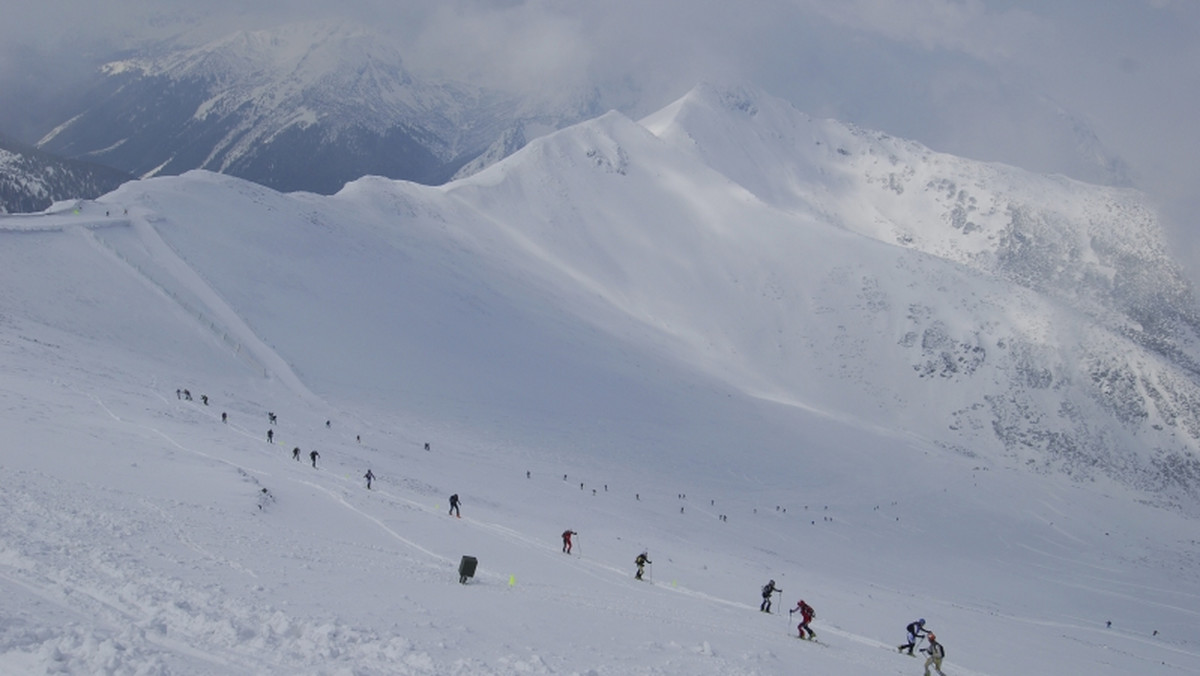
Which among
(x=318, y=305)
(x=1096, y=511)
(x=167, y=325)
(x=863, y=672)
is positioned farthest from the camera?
(x=1096, y=511)

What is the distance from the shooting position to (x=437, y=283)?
341ft

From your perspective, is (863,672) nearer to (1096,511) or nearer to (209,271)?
(209,271)

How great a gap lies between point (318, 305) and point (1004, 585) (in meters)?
70.3

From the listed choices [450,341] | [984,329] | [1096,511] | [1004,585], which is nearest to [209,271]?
[450,341]

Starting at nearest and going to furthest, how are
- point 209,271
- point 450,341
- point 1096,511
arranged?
point 209,271
point 450,341
point 1096,511

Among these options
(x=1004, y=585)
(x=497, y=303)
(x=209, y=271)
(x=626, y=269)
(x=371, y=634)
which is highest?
(x=626, y=269)

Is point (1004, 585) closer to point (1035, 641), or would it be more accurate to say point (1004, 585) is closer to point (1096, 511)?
point (1035, 641)

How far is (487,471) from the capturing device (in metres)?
49.9

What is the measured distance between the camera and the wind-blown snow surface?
543 inches

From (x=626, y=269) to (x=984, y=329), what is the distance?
79268 millimetres

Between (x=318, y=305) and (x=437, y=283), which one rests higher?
(x=437, y=283)

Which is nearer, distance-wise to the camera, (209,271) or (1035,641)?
(1035,641)

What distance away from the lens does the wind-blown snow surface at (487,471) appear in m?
13.8

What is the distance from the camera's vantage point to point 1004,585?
63.6m
